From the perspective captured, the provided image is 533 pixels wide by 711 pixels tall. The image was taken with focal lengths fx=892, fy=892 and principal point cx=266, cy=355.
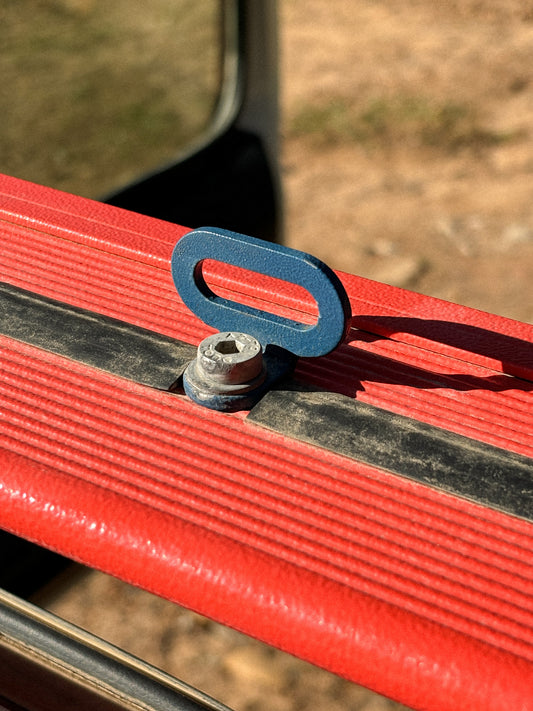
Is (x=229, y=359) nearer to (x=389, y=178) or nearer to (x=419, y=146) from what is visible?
(x=389, y=178)

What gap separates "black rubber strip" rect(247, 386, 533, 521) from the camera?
2.58 feet

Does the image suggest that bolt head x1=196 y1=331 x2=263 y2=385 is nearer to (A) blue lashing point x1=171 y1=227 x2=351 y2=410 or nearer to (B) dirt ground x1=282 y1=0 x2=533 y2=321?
(A) blue lashing point x1=171 y1=227 x2=351 y2=410

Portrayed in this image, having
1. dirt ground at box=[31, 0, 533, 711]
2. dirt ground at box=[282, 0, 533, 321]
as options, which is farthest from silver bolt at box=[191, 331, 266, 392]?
dirt ground at box=[282, 0, 533, 321]

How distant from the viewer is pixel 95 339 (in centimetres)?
94

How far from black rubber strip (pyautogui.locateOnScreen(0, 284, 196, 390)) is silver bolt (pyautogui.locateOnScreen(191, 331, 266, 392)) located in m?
0.04

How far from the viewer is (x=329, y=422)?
85cm

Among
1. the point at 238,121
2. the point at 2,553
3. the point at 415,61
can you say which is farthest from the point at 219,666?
the point at 415,61

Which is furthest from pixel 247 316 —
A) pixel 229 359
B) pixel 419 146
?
pixel 419 146

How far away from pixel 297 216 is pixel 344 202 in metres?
0.26

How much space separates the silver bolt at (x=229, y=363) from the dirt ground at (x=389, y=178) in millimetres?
1529

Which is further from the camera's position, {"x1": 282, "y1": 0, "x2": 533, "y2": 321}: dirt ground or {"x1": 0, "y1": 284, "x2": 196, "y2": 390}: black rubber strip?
{"x1": 282, "y1": 0, "x2": 533, "y2": 321}: dirt ground

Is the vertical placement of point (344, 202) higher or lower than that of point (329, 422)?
lower

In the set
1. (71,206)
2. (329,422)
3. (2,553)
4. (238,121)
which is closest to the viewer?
(329,422)

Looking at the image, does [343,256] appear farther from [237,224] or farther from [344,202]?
[237,224]
